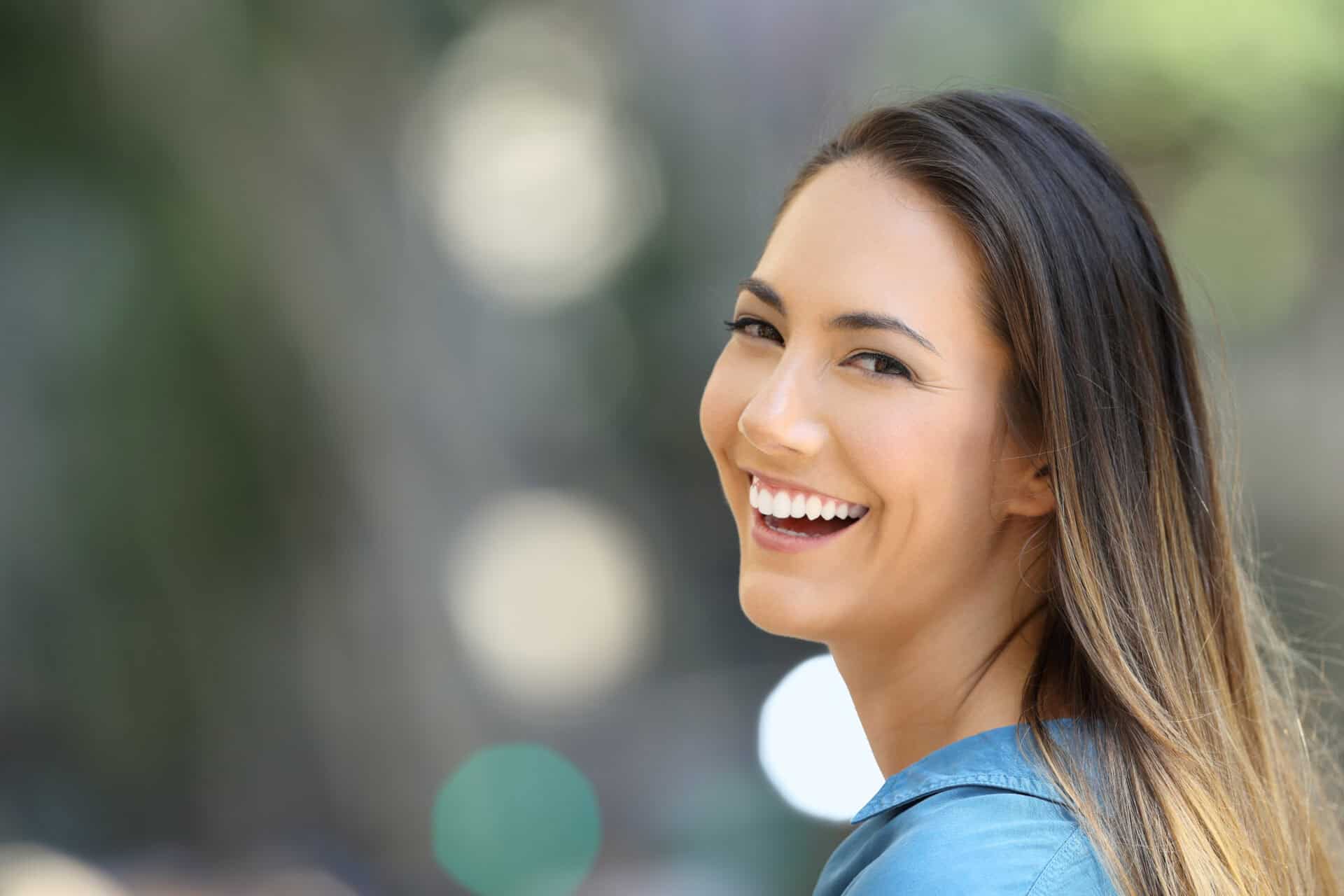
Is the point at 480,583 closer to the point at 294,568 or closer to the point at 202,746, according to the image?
the point at 294,568

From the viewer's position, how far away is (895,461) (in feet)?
4.65

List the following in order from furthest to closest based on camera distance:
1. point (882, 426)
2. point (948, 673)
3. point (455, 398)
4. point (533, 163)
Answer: point (533, 163) < point (455, 398) < point (948, 673) < point (882, 426)

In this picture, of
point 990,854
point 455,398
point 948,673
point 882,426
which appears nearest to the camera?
point 990,854

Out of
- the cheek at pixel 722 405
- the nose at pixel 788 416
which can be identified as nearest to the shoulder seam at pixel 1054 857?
the nose at pixel 788 416

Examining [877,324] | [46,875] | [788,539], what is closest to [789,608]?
[788,539]

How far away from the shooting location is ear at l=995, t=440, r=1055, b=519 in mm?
1475

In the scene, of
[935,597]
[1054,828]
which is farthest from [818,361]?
[1054,828]

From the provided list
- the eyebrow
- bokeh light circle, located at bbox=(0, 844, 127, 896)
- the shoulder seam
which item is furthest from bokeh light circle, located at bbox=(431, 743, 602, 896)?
the shoulder seam

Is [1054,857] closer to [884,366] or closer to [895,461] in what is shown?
[895,461]

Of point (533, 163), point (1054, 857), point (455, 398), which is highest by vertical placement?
point (533, 163)

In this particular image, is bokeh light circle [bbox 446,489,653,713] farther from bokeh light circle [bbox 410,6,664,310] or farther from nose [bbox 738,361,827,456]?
nose [bbox 738,361,827,456]

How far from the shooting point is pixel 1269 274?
6066 millimetres

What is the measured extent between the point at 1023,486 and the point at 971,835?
0.46m

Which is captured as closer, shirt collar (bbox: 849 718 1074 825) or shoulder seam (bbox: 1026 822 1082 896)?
shoulder seam (bbox: 1026 822 1082 896)
